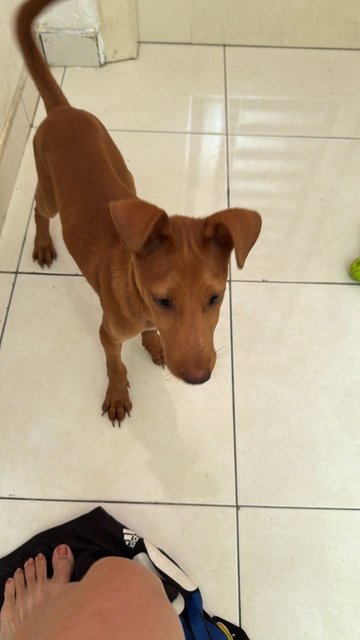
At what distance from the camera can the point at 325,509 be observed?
159 centimetres

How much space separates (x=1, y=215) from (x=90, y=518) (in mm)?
1283

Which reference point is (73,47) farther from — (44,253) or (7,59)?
(44,253)

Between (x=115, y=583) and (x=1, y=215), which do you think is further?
(x=1, y=215)

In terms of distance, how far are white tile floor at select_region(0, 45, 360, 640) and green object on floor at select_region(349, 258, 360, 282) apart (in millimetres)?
33

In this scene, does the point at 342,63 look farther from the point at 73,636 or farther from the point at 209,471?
the point at 73,636

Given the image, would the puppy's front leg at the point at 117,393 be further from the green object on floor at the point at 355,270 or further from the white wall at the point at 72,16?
the white wall at the point at 72,16

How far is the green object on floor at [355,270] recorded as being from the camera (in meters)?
1.99

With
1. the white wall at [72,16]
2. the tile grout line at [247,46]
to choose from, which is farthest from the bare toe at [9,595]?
the tile grout line at [247,46]

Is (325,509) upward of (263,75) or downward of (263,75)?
downward

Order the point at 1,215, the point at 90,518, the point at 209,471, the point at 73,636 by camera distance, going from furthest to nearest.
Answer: the point at 1,215 → the point at 209,471 → the point at 90,518 → the point at 73,636

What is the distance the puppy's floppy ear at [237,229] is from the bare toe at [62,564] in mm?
1011

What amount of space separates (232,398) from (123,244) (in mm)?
708

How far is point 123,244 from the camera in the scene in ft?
4.52

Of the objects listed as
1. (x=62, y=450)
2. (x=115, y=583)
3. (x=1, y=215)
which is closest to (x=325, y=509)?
(x=115, y=583)
